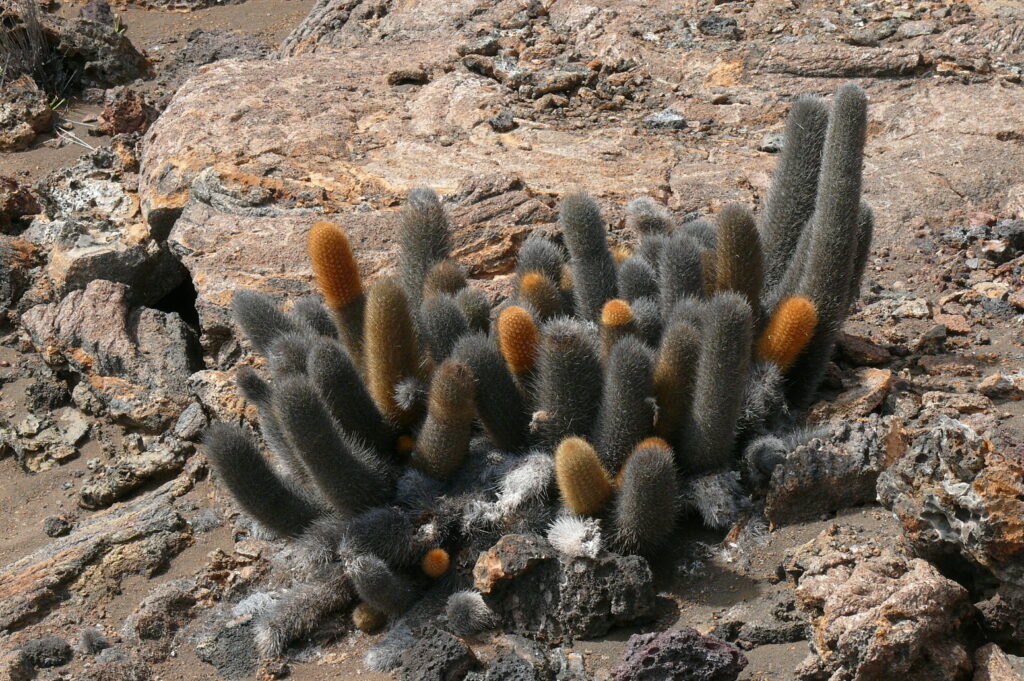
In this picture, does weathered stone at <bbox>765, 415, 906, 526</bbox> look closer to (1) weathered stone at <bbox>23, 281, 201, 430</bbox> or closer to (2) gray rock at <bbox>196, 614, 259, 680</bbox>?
(2) gray rock at <bbox>196, 614, 259, 680</bbox>

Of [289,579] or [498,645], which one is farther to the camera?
[289,579]

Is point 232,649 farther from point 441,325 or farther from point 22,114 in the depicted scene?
point 22,114

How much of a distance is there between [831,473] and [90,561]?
123 inches

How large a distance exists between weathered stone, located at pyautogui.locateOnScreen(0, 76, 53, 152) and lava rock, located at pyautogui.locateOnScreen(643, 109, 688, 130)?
18.1 feet

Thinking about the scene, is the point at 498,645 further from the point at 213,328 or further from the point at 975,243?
the point at 975,243

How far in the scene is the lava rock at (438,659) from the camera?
3213 millimetres

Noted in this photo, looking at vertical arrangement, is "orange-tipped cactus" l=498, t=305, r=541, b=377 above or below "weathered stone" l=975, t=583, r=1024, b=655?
above

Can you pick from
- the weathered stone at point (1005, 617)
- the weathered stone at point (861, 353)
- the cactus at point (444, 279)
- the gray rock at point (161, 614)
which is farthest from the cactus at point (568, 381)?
the gray rock at point (161, 614)

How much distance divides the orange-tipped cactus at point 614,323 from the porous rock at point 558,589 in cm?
87

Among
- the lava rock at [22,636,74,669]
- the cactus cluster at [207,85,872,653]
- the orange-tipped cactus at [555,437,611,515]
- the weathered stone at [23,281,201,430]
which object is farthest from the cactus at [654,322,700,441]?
the weathered stone at [23,281,201,430]

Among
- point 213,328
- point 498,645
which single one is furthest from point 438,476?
point 213,328

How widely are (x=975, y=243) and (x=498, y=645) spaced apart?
352cm

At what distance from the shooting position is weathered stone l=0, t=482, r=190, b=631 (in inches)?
159

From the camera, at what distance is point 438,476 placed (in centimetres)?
394
